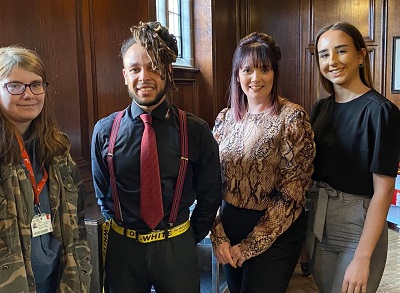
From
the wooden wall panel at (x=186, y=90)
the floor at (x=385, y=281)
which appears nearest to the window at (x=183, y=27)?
the wooden wall panel at (x=186, y=90)

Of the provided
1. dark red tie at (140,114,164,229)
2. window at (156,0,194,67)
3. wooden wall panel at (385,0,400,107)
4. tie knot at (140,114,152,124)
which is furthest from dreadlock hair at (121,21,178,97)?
wooden wall panel at (385,0,400,107)

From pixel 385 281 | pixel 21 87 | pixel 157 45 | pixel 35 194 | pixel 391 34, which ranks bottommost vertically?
pixel 385 281

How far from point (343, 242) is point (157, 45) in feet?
3.05

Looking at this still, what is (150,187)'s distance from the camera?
1450mm

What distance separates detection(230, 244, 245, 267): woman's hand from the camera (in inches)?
64.1

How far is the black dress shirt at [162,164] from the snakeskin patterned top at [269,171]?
116mm

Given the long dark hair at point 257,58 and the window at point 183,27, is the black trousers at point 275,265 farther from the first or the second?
the window at point 183,27

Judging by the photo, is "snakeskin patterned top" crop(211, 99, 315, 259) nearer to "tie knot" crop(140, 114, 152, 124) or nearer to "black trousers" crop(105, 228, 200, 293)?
"black trousers" crop(105, 228, 200, 293)

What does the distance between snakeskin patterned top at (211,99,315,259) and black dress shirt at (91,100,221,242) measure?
12 cm

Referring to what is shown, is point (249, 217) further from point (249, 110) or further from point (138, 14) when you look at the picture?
point (138, 14)

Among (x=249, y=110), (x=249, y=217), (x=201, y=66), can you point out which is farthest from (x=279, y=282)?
(x=201, y=66)

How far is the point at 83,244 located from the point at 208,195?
445 mm

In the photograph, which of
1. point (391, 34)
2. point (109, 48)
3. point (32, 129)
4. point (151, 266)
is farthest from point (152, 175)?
point (391, 34)

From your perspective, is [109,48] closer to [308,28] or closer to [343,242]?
[343,242]
